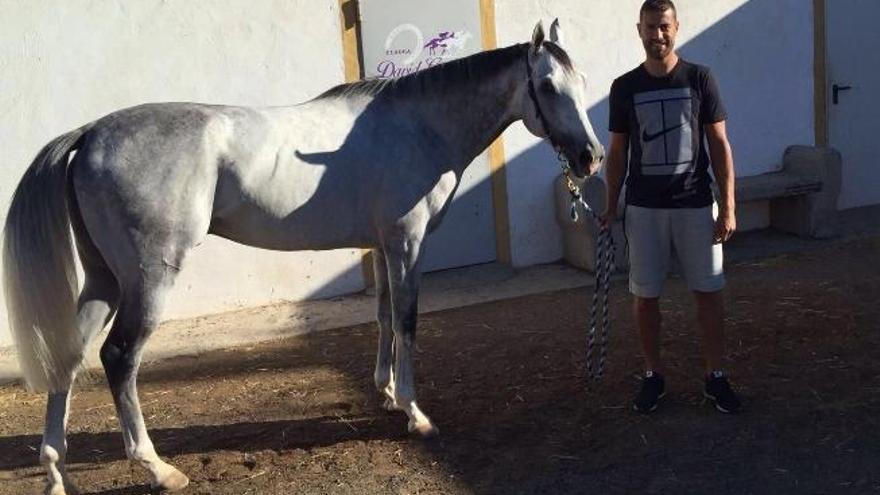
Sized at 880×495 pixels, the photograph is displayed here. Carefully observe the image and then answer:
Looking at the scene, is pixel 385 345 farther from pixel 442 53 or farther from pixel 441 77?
pixel 442 53

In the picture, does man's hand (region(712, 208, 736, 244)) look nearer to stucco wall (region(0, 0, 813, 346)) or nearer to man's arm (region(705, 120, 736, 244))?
man's arm (region(705, 120, 736, 244))

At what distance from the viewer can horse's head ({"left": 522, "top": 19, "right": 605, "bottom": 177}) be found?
12.4 feet

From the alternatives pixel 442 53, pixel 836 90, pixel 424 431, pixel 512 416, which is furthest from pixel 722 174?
pixel 836 90

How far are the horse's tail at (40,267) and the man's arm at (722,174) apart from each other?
256cm

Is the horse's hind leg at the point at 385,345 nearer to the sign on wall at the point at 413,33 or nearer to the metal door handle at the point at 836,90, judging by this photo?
the sign on wall at the point at 413,33

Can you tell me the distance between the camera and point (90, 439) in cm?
429

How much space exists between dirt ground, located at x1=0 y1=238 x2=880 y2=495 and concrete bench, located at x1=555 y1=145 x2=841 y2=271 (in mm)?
951

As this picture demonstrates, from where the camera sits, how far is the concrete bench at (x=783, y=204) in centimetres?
694

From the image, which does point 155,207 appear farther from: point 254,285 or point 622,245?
point 622,245

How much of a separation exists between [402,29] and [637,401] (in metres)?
3.39

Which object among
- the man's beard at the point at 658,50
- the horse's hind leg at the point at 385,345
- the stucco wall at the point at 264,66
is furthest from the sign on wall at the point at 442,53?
the man's beard at the point at 658,50

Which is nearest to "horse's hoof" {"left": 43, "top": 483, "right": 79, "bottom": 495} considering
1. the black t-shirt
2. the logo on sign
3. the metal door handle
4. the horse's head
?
the horse's head

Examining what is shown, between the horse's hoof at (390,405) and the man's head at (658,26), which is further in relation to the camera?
Answer: the horse's hoof at (390,405)

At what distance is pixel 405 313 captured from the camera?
401 cm
